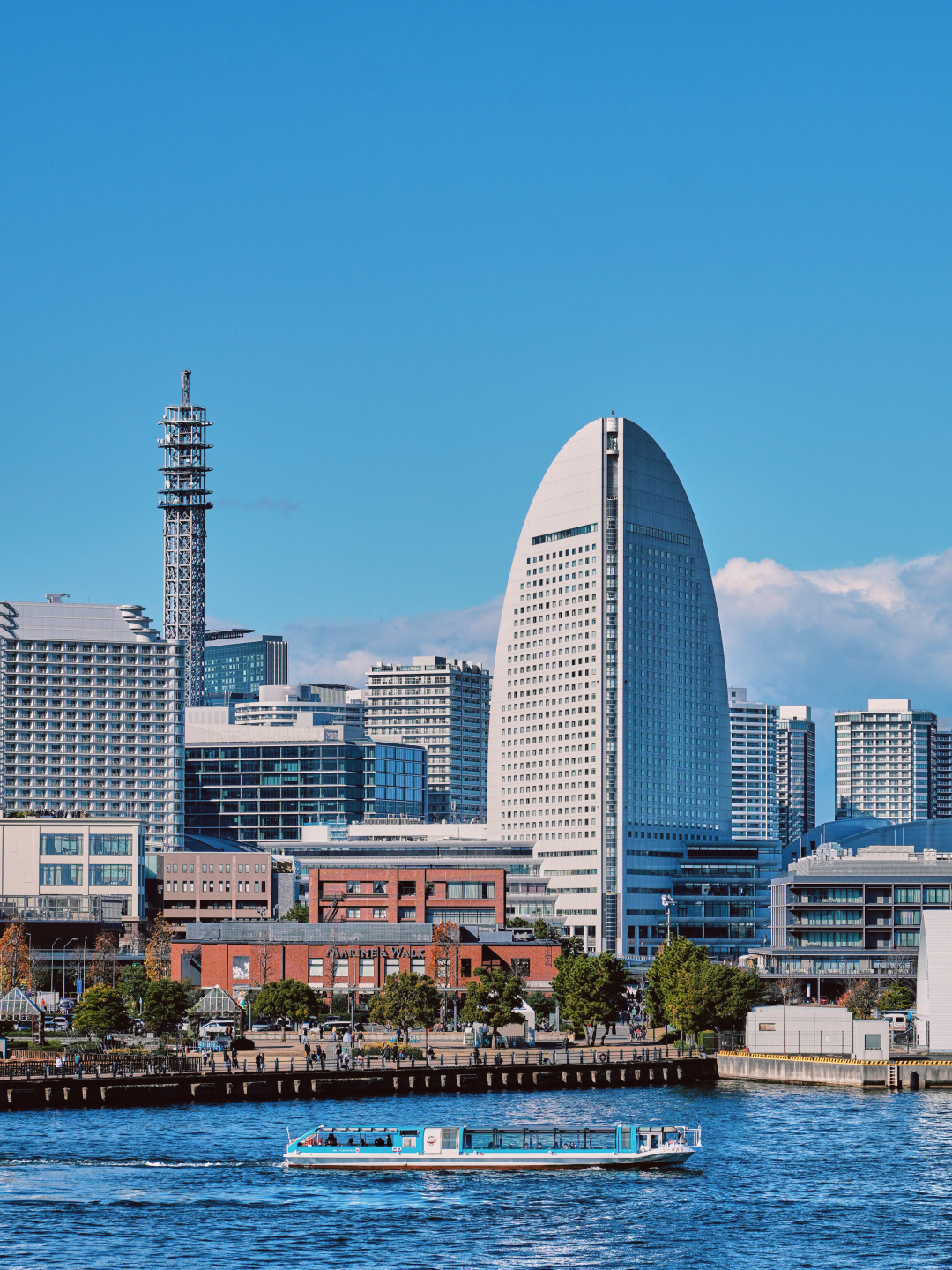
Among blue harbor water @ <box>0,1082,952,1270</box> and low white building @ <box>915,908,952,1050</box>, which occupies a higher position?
low white building @ <box>915,908,952,1050</box>

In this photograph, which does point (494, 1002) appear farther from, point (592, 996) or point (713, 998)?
Result: point (713, 998)

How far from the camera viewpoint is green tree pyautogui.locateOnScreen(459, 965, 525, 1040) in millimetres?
180125

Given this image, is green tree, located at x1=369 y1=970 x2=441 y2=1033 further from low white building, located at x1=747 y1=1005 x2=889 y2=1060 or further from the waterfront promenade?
low white building, located at x1=747 y1=1005 x2=889 y2=1060

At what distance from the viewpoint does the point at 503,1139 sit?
117188 millimetres

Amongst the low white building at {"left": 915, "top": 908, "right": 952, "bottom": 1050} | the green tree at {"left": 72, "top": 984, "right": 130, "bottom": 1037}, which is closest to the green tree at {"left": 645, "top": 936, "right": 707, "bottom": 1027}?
the low white building at {"left": 915, "top": 908, "right": 952, "bottom": 1050}

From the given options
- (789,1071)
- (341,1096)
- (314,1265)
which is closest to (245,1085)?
(341,1096)

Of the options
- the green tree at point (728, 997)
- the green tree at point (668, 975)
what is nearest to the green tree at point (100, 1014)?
the green tree at point (668, 975)

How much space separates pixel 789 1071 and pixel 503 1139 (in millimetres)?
45342

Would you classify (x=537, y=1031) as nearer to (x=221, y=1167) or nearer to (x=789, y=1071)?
(x=789, y=1071)

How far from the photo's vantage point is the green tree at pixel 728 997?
16988 cm

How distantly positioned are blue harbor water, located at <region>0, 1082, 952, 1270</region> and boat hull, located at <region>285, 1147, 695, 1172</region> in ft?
3.05

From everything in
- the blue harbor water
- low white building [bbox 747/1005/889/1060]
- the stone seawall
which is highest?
low white building [bbox 747/1005/889/1060]

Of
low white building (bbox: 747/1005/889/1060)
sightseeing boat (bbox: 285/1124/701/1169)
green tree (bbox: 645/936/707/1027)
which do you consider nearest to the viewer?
sightseeing boat (bbox: 285/1124/701/1169)

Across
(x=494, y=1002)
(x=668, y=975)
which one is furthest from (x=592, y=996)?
(x=668, y=975)
